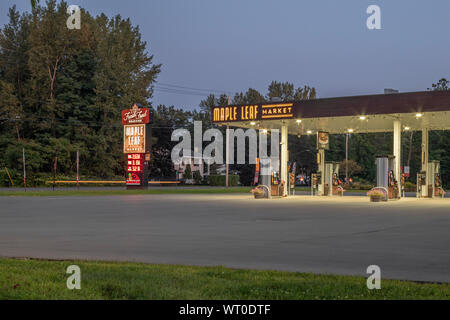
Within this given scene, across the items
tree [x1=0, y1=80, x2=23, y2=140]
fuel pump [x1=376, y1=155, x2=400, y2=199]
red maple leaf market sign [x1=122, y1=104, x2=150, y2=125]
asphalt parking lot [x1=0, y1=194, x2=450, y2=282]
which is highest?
tree [x1=0, y1=80, x2=23, y2=140]

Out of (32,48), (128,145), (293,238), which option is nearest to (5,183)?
(128,145)

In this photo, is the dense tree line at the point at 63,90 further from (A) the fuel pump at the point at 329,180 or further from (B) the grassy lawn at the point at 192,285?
(B) the grassy lawn at the point at 192,285

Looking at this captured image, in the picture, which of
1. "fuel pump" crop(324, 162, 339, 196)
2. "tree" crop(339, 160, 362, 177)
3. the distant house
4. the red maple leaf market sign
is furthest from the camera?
the distant house

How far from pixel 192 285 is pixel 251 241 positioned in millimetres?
6139

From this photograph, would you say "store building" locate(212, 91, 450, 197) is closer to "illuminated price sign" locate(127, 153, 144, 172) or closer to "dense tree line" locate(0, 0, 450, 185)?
"illuminated price sign" locate(127, 153, 144, 172)

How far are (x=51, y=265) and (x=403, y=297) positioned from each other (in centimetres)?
529

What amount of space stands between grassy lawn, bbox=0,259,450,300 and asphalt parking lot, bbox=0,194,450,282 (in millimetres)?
1098

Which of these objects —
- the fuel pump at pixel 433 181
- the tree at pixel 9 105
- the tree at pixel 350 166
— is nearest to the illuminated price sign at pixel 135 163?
the tree at pixel 9 105

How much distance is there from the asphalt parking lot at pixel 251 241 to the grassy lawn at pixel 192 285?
1098 mm

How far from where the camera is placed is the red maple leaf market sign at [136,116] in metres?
52.5

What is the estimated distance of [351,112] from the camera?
→ 3453 cm

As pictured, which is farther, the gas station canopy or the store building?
the store building

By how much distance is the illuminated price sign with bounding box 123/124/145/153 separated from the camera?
52.1 metres

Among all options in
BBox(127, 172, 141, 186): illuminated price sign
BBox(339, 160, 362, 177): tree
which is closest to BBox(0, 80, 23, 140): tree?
BBox(127, 172, 141, 186): illuminated price sign
